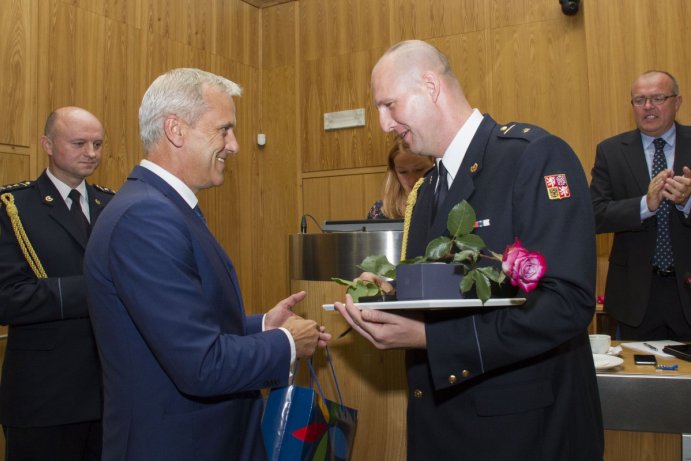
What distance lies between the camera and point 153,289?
4.50 feet

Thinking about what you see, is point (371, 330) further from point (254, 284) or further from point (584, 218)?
point (254, 284)

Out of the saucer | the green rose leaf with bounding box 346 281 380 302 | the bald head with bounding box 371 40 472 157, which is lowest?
the saucer

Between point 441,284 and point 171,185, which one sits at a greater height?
point 171,185

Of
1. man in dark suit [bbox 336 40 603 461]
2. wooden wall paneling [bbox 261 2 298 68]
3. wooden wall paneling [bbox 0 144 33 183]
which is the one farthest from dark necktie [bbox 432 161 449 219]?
wooden wall paneling [bbox 261 2 298 68]

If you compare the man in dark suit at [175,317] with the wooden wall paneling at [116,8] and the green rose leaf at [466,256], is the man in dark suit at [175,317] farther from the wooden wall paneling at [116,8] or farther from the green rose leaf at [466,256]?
the wooden wall paneling at [116,8]

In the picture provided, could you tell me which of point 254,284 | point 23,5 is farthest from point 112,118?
point 254,284

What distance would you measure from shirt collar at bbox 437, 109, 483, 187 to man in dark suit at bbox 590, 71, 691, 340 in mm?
1768

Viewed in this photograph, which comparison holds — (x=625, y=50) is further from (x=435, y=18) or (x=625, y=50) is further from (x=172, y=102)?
(x=172, y=102)

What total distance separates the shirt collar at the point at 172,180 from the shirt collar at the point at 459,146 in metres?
0.63

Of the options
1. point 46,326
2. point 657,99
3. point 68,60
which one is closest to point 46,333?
point 46,326

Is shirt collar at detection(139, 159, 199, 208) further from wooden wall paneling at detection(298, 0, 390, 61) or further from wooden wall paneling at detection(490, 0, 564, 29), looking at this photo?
wooden wall paneling at detection(298, 0, 390, 61)

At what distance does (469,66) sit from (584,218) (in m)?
4.17

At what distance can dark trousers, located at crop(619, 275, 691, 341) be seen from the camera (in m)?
3.03

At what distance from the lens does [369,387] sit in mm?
2141
